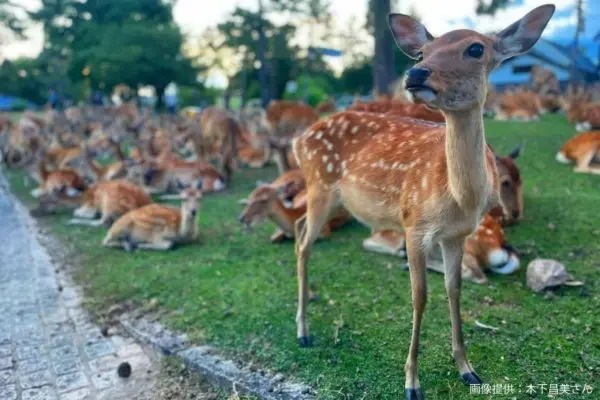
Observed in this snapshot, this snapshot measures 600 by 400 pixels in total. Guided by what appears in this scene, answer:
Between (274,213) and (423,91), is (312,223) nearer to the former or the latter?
(423,91)

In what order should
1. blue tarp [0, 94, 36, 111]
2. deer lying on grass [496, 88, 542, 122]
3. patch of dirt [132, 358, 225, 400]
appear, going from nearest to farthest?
patch of dirt [132, 358, 225, 400] < deer lying on grass [496, 88, 542, 122] < blue tarp [0, 94, 36, 111]

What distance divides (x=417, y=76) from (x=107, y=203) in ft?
21.2

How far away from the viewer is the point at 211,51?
36156 mm

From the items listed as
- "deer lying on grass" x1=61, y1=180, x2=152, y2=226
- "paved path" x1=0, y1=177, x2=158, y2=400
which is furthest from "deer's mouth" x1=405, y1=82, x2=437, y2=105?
"deer lying on grass" x1=61, y1=180, x2=152, y2=226

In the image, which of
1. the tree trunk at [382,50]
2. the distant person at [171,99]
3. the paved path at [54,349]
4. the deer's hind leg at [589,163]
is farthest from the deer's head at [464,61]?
the distant person at [171,99]

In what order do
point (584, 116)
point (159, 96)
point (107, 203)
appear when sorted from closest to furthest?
point (107, 203), point (584, 116), point (159, 96)

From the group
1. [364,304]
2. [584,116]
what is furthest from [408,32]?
[584,116]

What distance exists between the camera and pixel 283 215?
261 inches

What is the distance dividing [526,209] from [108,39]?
28.9 m

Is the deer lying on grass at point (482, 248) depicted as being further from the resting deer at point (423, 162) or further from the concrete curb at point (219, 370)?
the concrete curb at point (219, 370)

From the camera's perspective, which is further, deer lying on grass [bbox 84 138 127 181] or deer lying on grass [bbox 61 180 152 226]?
deer lying on grass [bbox 84 138 127 181]

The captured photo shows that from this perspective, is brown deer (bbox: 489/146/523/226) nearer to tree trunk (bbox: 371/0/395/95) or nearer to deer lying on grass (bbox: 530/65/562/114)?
tree trunk (bbox: 371/0/395/95)

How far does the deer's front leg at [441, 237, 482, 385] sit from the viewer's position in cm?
347

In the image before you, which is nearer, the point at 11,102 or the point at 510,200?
the point at 510,200
